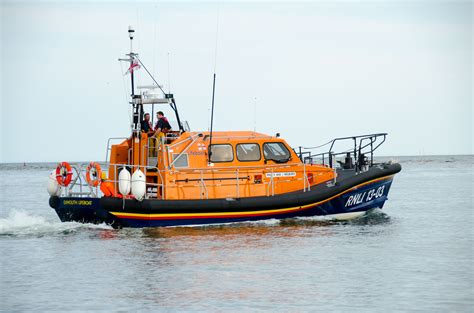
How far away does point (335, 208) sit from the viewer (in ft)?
54.4

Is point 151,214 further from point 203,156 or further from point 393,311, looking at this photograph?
point 393,311

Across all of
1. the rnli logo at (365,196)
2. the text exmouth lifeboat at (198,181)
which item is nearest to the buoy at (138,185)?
the text exmouth lifeboat at (198,181)

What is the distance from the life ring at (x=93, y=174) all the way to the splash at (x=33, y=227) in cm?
89

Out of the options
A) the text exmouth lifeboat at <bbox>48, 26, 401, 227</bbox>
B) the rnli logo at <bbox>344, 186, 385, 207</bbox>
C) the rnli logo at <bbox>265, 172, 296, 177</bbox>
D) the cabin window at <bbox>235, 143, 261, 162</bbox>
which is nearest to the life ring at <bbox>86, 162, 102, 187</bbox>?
the text exmouth lifeboat at <bbox>48, 26, 401, 227</bbox>

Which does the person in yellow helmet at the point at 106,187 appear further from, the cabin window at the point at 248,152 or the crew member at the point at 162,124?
the cabin window at the point at 248,152

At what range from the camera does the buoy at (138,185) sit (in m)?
14.9

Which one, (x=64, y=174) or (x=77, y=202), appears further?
(x=64, y=174)

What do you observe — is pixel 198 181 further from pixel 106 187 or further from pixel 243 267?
pixel 243 267

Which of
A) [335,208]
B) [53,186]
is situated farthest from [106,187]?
[335,208]

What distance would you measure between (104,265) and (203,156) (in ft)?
13.5

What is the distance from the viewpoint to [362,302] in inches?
384

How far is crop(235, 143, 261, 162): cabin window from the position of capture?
52.8ft

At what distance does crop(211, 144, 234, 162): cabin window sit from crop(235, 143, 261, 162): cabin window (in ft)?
0.52

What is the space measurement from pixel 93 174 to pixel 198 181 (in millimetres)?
2143
